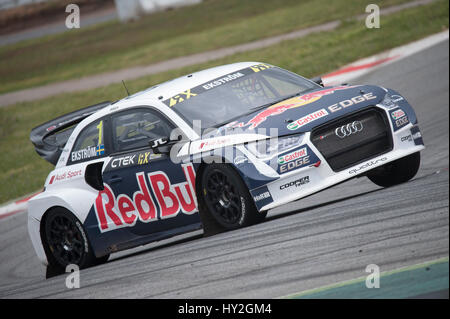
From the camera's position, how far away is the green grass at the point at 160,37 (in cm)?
2642

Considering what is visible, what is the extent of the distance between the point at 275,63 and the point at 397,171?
38.0 ft

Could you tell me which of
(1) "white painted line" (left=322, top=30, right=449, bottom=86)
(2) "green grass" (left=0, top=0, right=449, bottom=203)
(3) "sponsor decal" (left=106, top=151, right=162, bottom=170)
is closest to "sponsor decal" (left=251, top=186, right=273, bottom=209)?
(3) "sponsor decal" (left=106, top=151, right=162, bottom=170)

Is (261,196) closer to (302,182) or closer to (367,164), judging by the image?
(302,182)

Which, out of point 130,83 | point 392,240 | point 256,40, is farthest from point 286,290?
point 256,40

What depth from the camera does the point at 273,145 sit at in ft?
21.8

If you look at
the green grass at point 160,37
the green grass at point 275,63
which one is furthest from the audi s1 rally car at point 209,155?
the green grass at point 160,37

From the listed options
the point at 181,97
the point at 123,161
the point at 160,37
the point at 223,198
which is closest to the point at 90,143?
the point at 123,161

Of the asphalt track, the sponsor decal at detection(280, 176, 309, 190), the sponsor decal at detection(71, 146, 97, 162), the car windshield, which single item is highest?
the car windshield

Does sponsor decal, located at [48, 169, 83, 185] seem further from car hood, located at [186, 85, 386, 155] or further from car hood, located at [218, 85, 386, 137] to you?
car hood, located at [218, 85, 386, 137]

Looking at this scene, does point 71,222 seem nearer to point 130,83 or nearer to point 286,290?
point 286,290

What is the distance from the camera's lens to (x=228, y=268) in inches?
218

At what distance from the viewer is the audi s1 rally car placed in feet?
21.9

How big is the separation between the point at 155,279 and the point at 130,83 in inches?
655

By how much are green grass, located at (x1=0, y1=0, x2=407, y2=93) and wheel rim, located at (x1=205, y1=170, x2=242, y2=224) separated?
18230 mm
